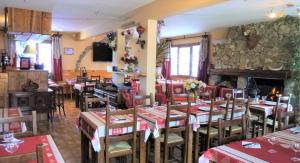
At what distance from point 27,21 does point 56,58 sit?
180 inches

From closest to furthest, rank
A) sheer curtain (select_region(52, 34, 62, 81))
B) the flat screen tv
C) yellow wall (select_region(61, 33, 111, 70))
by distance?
sheer curtain (select_region(52, 34, 62, 81))
yellow wall (select_region(61, 33, 111, 70))
the flat screen tv

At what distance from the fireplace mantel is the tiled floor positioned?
447 cm

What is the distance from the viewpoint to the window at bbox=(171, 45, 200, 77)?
923cm

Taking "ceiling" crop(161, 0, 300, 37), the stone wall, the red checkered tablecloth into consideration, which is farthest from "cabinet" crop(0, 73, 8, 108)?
the stone wall

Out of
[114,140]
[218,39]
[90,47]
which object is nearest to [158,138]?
[114,140]

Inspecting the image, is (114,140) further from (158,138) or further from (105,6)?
(105,6)

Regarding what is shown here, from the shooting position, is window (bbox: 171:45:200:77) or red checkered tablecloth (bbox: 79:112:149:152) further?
window (bbox: 171:45:200:77)

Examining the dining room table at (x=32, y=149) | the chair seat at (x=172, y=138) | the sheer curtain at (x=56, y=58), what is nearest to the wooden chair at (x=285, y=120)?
the chair seat at (x=172, y=138)

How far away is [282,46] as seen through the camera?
6.01 meters

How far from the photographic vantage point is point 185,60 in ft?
32.4

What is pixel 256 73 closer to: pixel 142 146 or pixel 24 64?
pixel 142 146

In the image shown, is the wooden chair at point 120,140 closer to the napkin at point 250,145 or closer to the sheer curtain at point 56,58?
the napkin at point 250,145

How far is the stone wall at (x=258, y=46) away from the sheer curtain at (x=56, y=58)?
5.92 meters

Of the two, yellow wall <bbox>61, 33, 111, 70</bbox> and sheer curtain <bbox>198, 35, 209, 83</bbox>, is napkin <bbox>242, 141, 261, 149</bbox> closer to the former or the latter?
sheer curtain <bbox>198, 35, 209, 83</bbox>
